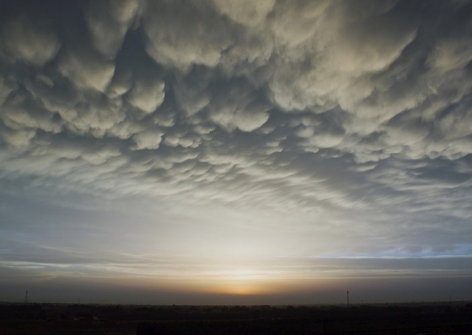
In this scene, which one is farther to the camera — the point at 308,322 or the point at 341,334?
the point at 308,322

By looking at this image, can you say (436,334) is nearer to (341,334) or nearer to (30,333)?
(341,334)

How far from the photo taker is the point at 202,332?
48.5 m

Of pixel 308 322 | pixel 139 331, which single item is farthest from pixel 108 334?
pixel 308 322

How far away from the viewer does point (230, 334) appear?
46562 mm

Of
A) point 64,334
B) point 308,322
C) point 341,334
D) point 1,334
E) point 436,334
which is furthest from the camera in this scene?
point 308,322

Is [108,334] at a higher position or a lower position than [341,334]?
lower

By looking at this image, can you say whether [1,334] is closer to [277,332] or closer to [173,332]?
[173,332]

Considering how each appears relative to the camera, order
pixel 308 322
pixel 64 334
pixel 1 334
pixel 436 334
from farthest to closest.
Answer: pixel 308 322, pixel 64 334, pixel 1 334, pixel 436 334

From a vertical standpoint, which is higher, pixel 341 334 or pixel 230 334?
pixel 341 334

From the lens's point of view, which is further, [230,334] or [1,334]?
[230,334]

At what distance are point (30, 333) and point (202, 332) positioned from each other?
866 inches

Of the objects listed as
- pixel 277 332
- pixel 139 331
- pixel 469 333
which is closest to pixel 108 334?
pixel 139 331

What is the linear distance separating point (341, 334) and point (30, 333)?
39.1 meters

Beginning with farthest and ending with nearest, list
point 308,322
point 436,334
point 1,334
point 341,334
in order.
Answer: point 308,322
point 1,334
point 436,334
point 341,334
